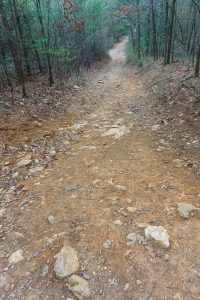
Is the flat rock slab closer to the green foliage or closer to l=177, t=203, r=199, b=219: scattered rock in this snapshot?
l=177, t=203, r=199, b=219: scattered rock

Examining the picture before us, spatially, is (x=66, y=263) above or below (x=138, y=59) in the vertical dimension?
below

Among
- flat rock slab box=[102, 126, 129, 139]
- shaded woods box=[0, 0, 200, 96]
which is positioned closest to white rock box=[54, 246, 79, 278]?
flat rock slab box=[102, 126, 129, 139]

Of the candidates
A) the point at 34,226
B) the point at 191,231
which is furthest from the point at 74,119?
the point at 191,231

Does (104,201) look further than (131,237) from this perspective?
Yes

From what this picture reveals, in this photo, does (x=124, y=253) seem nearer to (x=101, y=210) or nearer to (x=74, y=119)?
(x=101, y=210)

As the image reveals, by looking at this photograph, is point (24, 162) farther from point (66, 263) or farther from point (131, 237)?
point (131, 237)

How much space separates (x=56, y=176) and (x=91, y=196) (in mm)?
945

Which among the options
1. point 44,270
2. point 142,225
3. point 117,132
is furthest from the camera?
point 117,132

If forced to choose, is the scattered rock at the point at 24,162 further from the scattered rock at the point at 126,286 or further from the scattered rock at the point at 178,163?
the scattered rock at the point at 126,286

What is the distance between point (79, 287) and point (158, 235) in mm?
1048

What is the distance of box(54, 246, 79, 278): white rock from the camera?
96.1 inches

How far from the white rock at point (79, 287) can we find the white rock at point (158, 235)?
2.93 ft

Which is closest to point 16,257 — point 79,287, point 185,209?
point 79,287

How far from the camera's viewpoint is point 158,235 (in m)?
2.76
